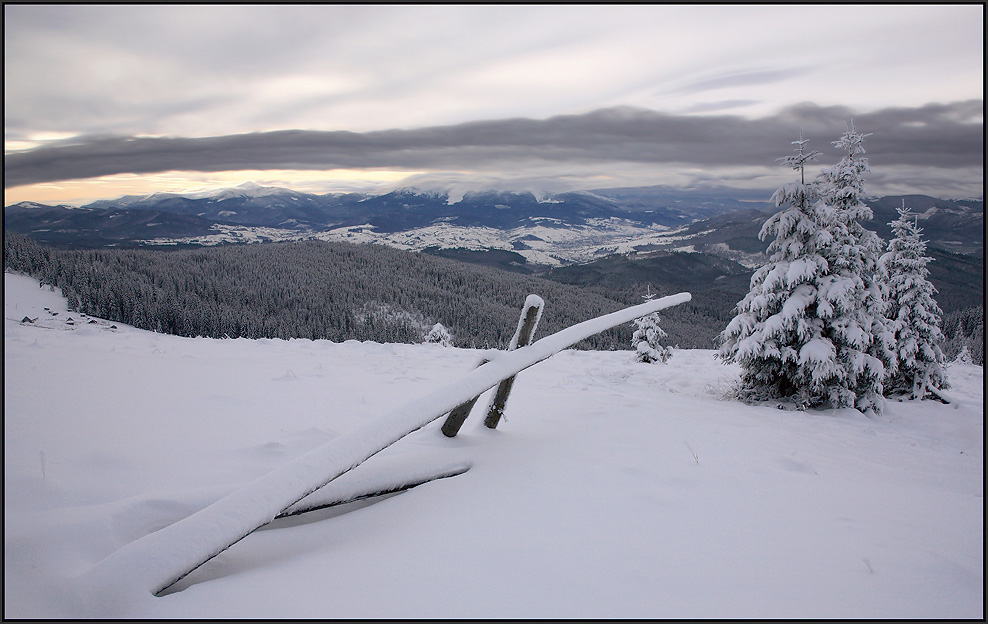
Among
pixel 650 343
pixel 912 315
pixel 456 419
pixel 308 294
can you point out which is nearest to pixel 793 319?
pixel 650 343

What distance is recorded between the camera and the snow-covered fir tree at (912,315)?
53.0 feet

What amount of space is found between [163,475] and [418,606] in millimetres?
2126

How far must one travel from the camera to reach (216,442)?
12.3 ft

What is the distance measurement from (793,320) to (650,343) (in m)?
8.35

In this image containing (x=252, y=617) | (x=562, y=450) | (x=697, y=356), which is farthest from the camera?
(x=697, y=356)

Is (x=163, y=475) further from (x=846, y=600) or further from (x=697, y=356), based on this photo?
(x=697, y=356)

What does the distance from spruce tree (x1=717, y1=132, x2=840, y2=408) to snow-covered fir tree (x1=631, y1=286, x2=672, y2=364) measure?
5.13m

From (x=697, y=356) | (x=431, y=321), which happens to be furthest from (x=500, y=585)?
(x=431, y=321)

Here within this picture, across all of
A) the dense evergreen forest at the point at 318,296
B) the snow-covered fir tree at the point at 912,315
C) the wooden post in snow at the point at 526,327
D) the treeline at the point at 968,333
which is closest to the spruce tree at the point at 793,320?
the snow-covered fir tree at the point at 912,315

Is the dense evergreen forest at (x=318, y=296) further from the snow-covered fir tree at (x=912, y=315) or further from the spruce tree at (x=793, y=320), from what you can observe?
the spruce tree at (x=793, y=320)

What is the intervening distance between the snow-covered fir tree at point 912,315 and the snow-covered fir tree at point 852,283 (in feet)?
10.9

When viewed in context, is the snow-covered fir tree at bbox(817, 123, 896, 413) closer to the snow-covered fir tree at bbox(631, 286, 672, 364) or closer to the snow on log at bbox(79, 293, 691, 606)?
the snow-covered fir tree at bbox(631, 286, 672, 364)

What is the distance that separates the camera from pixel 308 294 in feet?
293

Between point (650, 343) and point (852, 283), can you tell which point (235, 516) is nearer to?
point (852, 283)
